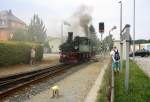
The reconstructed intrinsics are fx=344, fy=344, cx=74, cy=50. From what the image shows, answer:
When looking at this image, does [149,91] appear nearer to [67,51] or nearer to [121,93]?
[121,93]

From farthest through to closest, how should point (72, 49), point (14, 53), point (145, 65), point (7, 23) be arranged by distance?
point (7, 23)
point (72, 49)
point (145, 65)
point (14, 53)

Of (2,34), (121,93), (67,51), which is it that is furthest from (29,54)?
(2,34)

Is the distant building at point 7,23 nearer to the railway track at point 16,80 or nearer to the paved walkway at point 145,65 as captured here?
the paved walkway at point 145,65

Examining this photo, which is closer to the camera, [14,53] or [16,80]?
[16,80]

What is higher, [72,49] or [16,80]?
[72,49]

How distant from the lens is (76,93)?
46.8 ft

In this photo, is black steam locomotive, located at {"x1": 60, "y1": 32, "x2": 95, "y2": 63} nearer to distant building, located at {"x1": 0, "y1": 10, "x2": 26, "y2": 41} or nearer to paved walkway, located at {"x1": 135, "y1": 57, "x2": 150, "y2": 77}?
paved walkway, located at {"x1": 135, "y1": 57, "x2": 150, "y2": 77}

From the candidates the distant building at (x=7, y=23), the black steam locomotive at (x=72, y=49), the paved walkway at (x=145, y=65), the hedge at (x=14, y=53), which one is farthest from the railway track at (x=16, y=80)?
the distant building at (x=7, y=23)

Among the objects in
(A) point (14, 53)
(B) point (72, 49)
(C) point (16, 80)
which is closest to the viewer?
(C) point (16, 80)

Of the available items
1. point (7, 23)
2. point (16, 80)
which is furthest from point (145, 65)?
point (7, 23)

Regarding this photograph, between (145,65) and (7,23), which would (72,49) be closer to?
(145,65)

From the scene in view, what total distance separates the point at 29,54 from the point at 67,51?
462 centimetres

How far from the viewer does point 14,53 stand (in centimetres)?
3150

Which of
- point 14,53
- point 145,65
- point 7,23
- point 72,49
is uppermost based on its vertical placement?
point 7,23
